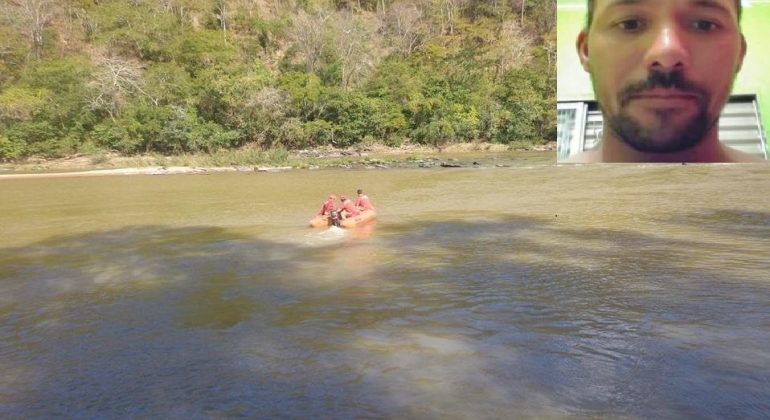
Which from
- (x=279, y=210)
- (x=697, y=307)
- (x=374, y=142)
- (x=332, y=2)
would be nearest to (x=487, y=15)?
(x=332, y=2)

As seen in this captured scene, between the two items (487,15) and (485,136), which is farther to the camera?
(487,15)

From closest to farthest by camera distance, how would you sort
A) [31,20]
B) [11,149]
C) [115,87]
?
[11,149]
[115,87]
[31,20]

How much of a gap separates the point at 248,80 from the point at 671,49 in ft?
129

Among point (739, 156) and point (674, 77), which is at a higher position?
point (674, 77)

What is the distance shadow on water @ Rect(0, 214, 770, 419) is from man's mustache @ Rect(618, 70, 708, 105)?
2.31 metres

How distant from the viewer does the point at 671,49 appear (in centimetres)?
557

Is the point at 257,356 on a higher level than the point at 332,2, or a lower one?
lower

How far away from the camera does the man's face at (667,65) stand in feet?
18.3

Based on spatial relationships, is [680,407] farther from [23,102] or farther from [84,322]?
[23,102]

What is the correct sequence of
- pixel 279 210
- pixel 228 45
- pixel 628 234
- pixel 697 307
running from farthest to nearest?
Answer: pixel 228 45 < pixel 279 210 < pixel 628 234 < pixel 697 307

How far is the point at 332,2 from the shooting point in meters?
66.8

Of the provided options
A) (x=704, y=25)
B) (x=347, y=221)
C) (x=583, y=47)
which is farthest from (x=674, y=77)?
(x=347, y=221)

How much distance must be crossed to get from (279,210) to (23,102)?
101 feet

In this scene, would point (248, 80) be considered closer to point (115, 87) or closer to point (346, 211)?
point (115, 87)
